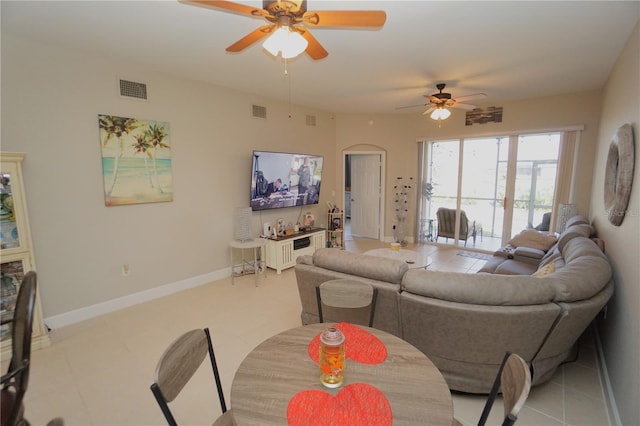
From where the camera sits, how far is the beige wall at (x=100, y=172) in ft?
9.32

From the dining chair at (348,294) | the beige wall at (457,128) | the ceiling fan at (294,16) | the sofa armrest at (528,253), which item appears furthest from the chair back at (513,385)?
the beige wall at (457,128)

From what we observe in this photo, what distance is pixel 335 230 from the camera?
20.2 feet

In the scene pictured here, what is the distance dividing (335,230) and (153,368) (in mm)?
4215

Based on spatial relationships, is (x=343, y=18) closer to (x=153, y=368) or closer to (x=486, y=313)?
(x=486, y=313)

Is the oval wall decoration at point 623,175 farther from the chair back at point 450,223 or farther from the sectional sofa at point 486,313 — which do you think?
the chair back at point 450,223

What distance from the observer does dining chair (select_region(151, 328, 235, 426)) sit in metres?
1.10

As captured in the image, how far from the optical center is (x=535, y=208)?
5.39 meters

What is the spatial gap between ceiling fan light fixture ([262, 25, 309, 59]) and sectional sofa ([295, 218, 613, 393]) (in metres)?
1.63

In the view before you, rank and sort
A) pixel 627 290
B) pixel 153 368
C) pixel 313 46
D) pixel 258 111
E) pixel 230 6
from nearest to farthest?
pixel 230 6 < pixel 627 290 < pixel 313 46 < pixel 153 368 < pixel 258 111

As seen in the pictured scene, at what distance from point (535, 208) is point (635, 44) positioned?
341 centimetres

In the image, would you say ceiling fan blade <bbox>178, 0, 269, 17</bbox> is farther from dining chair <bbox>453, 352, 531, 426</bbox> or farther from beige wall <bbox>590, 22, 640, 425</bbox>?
beige wall <bbox>590, 22, 640, 425</bbox>

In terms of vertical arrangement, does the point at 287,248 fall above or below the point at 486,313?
below

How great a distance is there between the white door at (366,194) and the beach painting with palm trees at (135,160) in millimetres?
4433

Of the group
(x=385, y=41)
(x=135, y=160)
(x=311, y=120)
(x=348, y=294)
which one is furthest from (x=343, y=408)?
(x=311, y=120)
